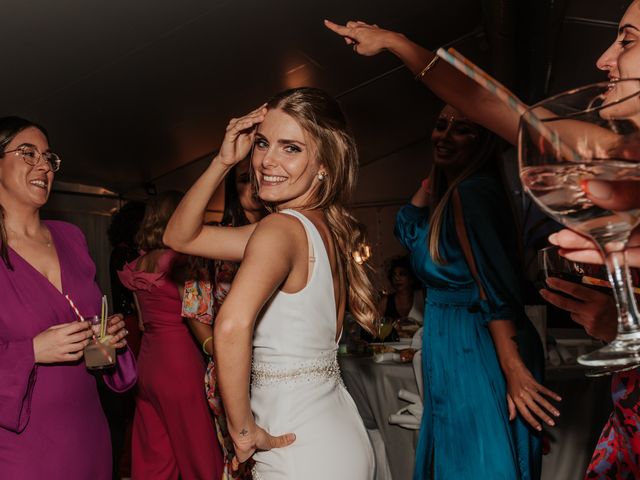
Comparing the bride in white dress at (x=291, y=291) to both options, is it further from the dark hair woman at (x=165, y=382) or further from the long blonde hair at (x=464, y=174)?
the dark hair woman at (x=165, y=382)

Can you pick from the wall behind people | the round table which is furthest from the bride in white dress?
the wall behind people

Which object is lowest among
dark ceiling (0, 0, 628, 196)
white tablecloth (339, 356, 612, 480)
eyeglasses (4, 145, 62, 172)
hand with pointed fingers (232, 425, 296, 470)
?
white tablecloth (339, 356, 612, 480)

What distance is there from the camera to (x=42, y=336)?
185cm

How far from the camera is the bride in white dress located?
1293mm

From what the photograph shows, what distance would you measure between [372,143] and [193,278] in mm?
6373

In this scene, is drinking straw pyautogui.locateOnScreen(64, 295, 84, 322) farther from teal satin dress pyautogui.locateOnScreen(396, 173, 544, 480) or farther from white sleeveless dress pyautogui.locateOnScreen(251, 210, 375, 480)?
teal satin dress pyautogui.locateOnScreen(396, 173, 544, 480)

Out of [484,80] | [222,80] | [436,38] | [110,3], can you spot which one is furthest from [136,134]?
[484,80]

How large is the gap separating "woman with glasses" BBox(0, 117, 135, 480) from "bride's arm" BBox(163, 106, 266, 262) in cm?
48

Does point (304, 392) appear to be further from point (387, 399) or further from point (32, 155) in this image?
point (387, 399)

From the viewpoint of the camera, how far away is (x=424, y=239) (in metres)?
2.23

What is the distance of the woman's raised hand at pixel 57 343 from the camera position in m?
1.84

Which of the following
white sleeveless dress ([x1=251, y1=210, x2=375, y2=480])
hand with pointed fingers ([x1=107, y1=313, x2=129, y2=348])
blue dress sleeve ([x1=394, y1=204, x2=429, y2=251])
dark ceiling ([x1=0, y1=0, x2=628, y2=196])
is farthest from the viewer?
dark ceiling ([x1=0, y1=0, x2=628, y2=196])

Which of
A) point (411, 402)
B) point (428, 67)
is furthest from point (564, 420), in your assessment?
point (428, 67)

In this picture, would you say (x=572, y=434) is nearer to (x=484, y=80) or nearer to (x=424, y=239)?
(x=424, y=239)
